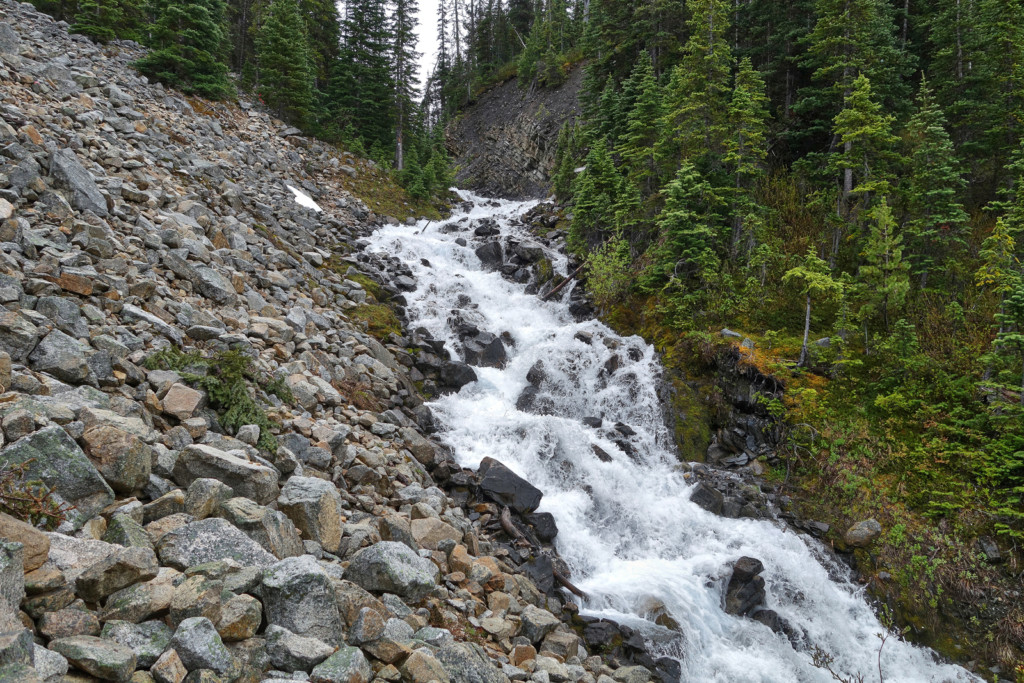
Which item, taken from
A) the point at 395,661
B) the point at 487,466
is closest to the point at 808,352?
the point at 487,466

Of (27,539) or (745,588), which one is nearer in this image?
(27,539)

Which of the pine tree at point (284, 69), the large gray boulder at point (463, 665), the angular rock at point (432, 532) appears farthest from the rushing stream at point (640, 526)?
the pine tree at point (284, 69)

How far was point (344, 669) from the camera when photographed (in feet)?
12.5

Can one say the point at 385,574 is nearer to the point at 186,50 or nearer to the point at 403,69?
the point at 186,50

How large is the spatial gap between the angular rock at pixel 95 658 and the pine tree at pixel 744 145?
59.2 ft

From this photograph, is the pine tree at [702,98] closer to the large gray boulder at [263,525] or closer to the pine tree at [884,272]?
the pine tree at [884,272]

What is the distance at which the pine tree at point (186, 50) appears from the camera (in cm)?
2156

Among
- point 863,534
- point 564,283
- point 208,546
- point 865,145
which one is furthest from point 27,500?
point 865,145

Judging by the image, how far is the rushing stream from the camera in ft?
29.6

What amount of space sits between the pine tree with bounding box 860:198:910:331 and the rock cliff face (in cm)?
2416

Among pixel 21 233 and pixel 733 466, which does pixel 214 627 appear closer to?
pixel 21 233

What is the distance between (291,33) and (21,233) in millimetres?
26644

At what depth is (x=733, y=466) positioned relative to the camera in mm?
13141

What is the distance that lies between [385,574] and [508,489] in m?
5.32
